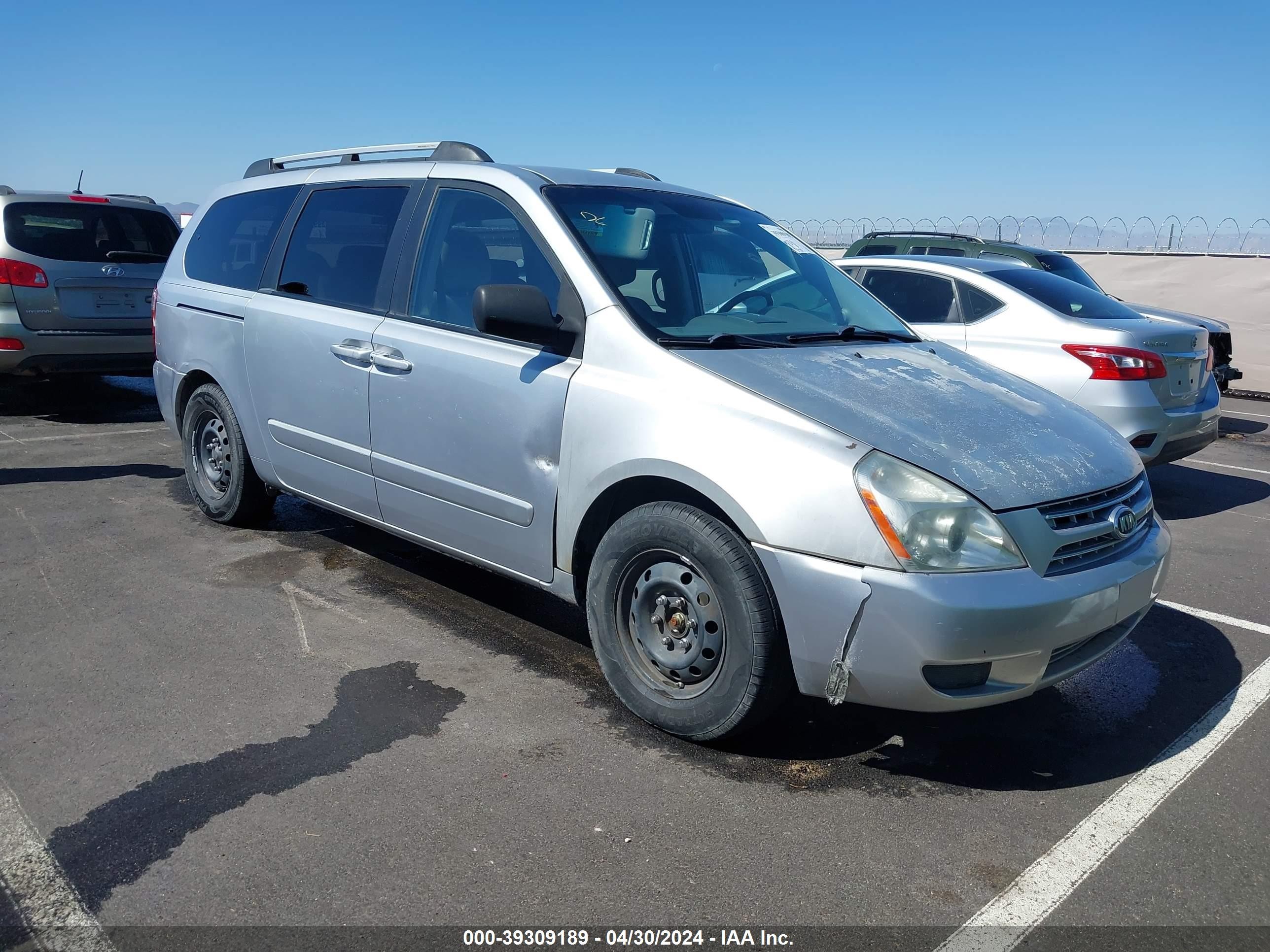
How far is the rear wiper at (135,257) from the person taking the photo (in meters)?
8.87

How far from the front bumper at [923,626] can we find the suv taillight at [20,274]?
301 inches

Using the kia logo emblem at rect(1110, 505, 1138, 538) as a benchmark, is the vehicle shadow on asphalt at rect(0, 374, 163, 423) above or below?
below

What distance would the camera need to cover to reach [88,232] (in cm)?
890

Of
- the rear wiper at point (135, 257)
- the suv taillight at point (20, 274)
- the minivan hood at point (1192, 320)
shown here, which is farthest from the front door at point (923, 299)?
the suv taillight at point (20, 274)

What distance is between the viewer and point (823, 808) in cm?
311

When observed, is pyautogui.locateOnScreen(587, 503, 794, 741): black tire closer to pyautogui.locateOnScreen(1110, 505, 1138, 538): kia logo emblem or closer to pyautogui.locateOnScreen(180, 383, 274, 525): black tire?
pyautogui.locateOnScreen(1110, 505, 1138, 538): kia logo emblem

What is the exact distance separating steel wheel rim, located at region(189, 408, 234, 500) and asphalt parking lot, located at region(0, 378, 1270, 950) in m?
A: 0.71

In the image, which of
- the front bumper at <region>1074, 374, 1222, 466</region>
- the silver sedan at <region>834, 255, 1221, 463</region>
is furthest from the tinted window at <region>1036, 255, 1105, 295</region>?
the front bumper at <region>1074, 374, 1222, 466</region>

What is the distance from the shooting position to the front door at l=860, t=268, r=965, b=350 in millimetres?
7555

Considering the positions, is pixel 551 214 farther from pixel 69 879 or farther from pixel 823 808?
pixel 69 879

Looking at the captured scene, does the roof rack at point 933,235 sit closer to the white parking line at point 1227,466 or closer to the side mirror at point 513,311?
the white parking line at point 1227,466

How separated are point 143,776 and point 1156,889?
2.92 meters

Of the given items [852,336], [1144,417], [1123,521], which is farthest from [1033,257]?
[1123,521]

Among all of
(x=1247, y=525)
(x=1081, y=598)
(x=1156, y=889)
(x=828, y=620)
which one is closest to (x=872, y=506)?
(x=828, y=620)
